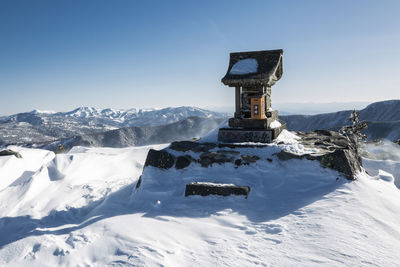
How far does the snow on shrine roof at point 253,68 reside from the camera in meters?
11.4

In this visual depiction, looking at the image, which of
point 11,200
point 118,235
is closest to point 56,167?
point 11,200

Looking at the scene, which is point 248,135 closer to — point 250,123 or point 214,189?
point 250,123

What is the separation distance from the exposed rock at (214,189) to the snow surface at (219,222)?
0.21 metres

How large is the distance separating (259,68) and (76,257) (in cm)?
1056

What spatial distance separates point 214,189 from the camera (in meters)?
7.79

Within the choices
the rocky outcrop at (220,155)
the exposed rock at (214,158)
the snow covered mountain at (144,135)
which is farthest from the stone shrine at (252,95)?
the snow covered mountain at (144,135)

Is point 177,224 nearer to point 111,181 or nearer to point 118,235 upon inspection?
point 118,235

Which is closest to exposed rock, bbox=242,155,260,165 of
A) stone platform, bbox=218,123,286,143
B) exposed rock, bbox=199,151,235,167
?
exposed rock, bbox=199,151,235,167

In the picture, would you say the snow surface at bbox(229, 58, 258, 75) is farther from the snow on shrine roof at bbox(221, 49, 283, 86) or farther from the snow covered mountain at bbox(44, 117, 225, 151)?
the snow covered mountain at bbox(44, 117, 225, 151)

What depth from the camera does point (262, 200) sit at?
7.30m

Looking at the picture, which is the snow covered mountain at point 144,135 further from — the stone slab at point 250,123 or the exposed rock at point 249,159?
the exposed rock at point 249,159

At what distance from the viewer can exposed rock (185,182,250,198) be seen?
7602 millimetres

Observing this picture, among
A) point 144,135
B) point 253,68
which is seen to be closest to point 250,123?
point 253,68

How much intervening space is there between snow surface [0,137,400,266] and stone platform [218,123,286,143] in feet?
5.38
